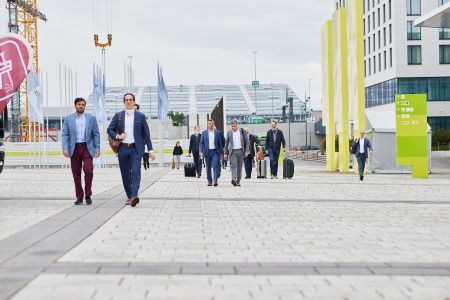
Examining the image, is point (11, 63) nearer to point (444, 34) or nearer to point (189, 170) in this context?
point (189, 170)

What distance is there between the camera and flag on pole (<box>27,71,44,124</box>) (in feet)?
123

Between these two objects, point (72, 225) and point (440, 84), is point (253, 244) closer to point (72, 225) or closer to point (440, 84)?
point (72, 225)

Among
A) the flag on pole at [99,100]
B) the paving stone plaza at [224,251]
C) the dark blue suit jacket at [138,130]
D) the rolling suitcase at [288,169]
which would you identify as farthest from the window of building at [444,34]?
the dark blue suit jacket at [138,130]

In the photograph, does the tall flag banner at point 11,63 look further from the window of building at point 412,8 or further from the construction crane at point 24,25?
the construction crane at point 24,25

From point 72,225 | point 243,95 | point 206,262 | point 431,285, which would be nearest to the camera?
point 431,285

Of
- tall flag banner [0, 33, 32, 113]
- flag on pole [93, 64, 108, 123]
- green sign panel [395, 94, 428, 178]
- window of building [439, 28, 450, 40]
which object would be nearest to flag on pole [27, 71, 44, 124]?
flag on pole [93, 64, 108, 123]

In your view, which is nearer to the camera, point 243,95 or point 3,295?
point 3,295

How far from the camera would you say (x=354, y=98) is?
2900 centimetres

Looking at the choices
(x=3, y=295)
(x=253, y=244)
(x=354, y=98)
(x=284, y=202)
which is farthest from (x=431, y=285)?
(x=354, y=98)

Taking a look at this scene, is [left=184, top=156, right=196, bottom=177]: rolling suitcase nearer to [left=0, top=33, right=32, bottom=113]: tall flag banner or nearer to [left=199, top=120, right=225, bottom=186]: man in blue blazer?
[left=199, top=120, right=225, bottom=186]: man in blue blazer

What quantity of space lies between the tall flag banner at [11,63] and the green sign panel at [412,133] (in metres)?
15.1

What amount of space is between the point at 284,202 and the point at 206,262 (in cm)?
661

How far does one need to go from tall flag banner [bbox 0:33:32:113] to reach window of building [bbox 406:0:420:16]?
182ft

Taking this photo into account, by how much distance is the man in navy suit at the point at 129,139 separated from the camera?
11.6 m
